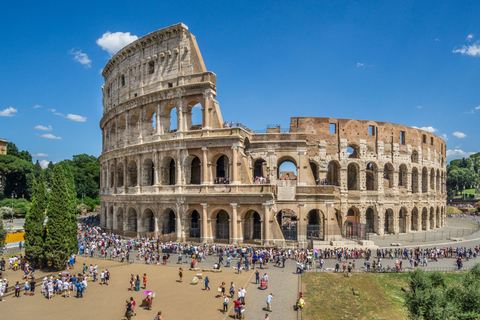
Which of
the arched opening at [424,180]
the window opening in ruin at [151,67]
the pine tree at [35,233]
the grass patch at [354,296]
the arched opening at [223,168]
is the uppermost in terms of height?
the window opening in ruin at [151,67]

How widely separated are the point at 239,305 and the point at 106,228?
3062 cm

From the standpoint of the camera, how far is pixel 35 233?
24453 millimetres

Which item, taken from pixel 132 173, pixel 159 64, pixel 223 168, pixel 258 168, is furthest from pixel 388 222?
pixel 159 64

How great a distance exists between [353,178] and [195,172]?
2133 cm

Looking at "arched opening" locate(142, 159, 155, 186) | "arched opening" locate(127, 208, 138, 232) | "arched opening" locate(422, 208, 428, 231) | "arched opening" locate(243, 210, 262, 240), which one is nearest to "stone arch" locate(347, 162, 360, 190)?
"arched opening" locate(422, 208, 428, 231)

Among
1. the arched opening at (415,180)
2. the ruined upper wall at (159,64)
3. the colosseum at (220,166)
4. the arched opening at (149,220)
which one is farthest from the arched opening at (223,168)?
the arched opening at (415,180)

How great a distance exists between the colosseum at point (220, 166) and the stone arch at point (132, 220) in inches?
5.0

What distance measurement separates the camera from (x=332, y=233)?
3241 centimetres

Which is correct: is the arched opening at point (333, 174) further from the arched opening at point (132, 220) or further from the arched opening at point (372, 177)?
the arched opening at point (132, 220)

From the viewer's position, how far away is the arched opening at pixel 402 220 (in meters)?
43.9

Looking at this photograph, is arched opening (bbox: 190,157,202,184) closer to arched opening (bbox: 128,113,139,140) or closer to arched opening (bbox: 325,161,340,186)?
arched opening (bbox: 128,113,139,140)

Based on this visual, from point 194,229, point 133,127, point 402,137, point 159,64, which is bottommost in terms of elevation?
point 194,229

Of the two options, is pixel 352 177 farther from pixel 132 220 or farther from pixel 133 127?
pixel 133 127

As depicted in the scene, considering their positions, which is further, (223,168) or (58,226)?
(223,168)
